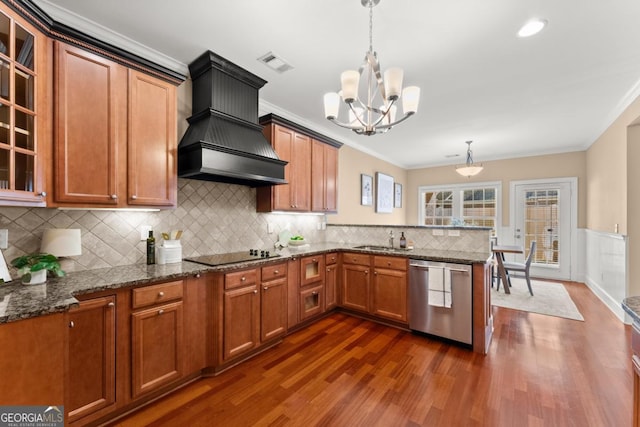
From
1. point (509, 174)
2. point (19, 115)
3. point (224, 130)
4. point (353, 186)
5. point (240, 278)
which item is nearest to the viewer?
point (19, 115)

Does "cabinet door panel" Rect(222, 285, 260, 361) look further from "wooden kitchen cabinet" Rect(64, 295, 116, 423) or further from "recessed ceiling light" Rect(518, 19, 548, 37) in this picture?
"recessed ceiling light" Rect(518, 19, 548, 37)

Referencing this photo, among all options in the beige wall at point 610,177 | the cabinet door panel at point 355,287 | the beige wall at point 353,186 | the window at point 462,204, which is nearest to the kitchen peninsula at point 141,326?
the cabinet door panel at point 355,287

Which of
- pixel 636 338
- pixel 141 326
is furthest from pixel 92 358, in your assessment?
pixel 636 338

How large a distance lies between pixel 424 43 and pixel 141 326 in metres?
3.05

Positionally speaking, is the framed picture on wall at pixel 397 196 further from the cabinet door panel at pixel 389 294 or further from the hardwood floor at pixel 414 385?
the hardwood floor at pixel 414 385

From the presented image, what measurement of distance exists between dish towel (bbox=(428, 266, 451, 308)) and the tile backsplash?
1906 mm

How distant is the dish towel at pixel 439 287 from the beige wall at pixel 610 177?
8.69ft

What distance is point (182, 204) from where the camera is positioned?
265 cm

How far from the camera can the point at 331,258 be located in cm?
358

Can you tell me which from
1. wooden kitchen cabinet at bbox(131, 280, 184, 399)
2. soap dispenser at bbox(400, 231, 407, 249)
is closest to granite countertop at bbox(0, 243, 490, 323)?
wooden kitchen cabinet at bbox(131, 280, 184, 399)

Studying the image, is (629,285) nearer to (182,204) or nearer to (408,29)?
(408,29)

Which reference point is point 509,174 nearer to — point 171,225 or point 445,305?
point 445,305

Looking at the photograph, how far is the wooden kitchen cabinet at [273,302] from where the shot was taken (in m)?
2.63

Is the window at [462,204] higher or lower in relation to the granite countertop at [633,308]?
higher
